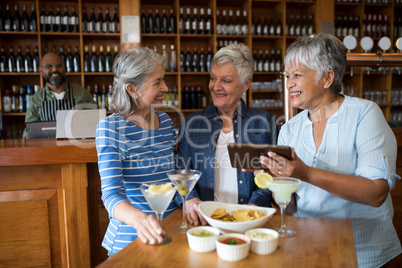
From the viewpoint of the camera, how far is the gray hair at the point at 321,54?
1498 mm

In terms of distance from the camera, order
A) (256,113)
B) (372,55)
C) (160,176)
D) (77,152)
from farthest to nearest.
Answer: (372,55), (77,152), (256,113), (160,176)

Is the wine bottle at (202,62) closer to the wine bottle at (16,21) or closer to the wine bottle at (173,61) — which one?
the wine bottle at (173,61)

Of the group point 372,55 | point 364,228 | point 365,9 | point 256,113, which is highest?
point 365,9

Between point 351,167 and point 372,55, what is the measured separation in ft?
3.97

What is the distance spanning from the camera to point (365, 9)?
5.67m

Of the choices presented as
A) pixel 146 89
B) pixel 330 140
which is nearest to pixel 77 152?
pixel 146 89

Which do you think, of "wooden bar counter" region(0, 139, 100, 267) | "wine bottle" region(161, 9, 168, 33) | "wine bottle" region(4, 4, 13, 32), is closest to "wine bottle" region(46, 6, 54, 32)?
"wine bottle" region(4, 4, 13, 32)

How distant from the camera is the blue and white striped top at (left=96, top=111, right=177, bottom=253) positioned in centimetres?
149

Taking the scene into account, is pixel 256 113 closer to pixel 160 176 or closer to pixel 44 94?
pixel 160 176

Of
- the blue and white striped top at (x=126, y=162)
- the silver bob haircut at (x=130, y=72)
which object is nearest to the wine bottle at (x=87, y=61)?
the silver bob haircut at (x=130, y=72)

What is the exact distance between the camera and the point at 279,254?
1.07 metres

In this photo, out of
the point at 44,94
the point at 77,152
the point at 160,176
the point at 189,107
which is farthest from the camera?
the point at 189,107

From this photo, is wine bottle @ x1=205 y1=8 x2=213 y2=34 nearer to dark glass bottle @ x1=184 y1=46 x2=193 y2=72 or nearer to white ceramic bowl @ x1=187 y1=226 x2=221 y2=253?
dark glass bottle @ x1=184 y1=46 x2=193 y2=72

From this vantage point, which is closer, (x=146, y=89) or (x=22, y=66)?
(x=146, y=89)
